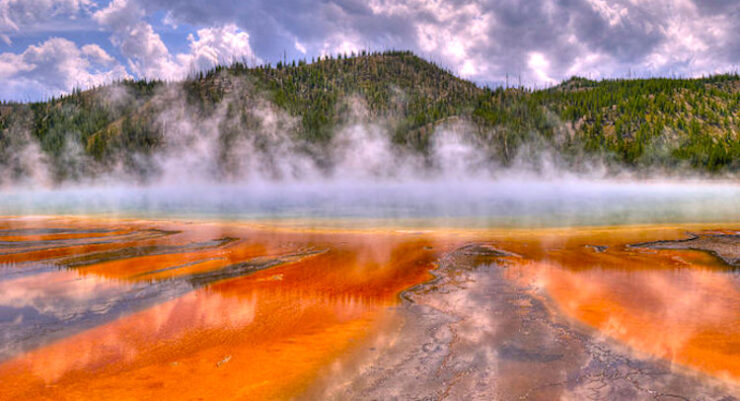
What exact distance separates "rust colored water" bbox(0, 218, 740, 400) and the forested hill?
132 metres

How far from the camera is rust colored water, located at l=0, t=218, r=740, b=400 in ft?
19.7

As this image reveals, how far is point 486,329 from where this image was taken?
24.2 feet

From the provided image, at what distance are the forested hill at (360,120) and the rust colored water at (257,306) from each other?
132m

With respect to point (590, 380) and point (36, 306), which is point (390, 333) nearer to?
point (590, 380)

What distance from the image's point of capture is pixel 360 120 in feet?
557

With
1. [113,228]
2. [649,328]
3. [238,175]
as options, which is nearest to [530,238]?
[649,328]

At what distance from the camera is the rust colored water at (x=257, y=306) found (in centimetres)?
600

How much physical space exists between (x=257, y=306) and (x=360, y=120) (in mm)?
164040

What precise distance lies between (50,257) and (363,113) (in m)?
165

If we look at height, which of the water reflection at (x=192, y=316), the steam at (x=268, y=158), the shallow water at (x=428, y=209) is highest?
the steam at (x=268, y=158)

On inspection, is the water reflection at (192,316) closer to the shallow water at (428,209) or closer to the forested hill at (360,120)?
the shallow water at (428,209)

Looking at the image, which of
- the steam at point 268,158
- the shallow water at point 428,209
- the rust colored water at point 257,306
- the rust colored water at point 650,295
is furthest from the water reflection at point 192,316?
the steam at point 268,158

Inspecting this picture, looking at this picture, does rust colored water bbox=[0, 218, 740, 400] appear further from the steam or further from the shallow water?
the steam

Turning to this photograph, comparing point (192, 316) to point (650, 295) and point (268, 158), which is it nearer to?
point (650, 295)
